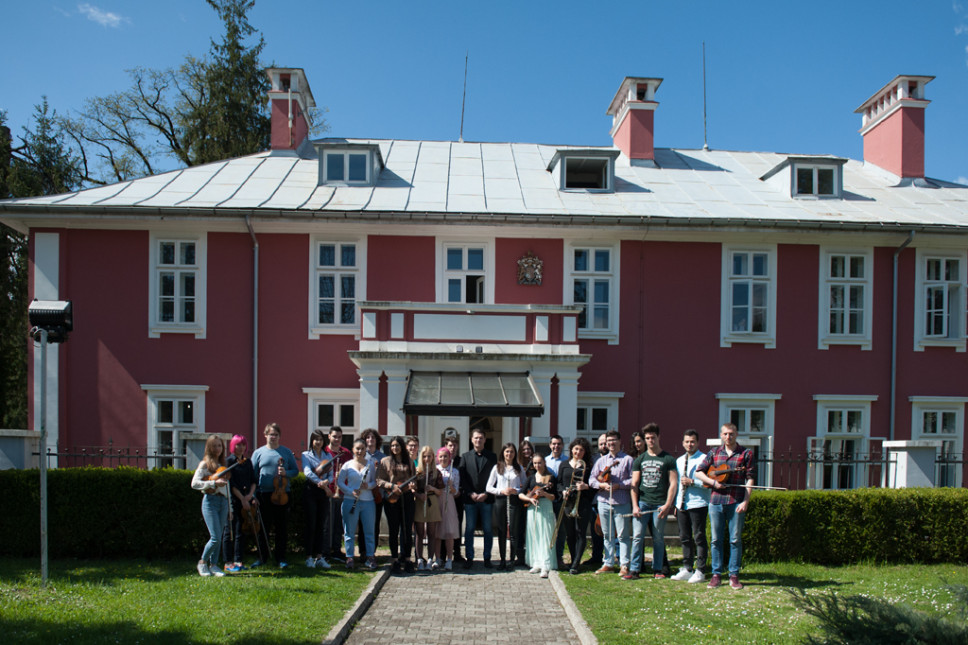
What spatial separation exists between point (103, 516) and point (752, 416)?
38.1 ft

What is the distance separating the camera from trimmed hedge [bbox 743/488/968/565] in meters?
9.67

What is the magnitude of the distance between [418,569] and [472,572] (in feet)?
2.17

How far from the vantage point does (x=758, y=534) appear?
380 inches

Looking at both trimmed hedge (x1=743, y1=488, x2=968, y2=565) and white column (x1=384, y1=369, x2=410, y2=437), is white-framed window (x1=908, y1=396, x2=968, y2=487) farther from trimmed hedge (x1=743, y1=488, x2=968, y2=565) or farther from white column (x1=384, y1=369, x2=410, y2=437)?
white column (x1=384, y1=369, x2=410, y2=437)

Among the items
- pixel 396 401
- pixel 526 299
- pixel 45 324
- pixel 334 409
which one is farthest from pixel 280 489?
pixel 526 299

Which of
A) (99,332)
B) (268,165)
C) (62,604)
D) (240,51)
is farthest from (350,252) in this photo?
(240,51)

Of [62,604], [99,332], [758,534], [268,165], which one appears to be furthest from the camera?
[268,165]

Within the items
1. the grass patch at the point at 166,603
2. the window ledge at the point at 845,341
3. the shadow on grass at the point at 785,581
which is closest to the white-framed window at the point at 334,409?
the grass patch at the point at 166,603

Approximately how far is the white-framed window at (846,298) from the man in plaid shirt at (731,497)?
7929mm

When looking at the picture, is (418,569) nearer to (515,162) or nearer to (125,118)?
(515,162)

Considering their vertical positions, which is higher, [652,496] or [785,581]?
[652,496]

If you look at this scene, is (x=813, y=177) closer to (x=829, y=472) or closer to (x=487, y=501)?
(x=829, y=472)

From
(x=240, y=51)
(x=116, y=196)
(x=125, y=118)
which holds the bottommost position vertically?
(x=116, y=196)

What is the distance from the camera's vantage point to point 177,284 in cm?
1490
